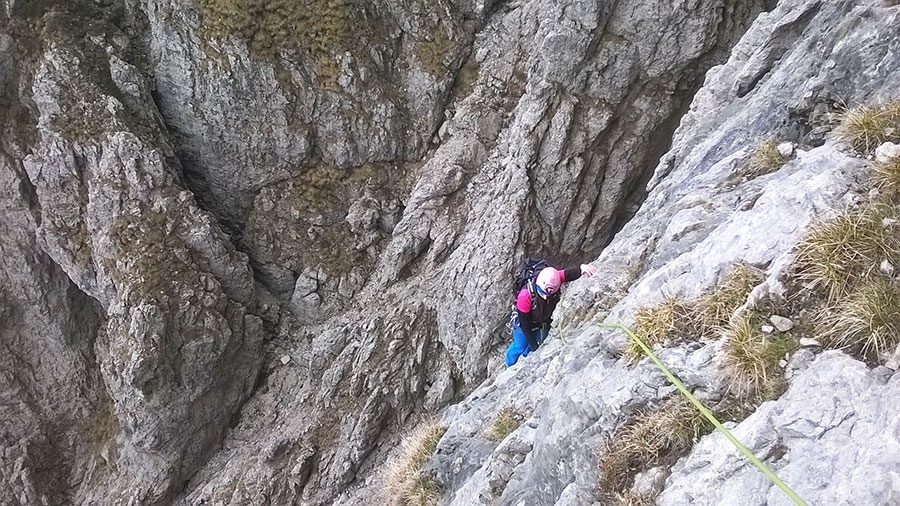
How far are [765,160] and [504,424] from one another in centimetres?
463

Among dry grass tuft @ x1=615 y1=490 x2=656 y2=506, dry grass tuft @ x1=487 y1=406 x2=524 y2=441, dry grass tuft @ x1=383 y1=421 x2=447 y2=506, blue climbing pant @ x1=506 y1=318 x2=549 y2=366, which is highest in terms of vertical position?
dry grass tuft @ x1=615 y1=490 x2=656 y2=506

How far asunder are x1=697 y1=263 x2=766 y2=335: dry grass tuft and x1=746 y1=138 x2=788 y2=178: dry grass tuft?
7.03 feet

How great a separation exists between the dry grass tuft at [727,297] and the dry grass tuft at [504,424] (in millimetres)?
3459

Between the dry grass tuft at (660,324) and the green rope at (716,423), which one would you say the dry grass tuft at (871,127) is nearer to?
the dry grass tuft at (660,324)

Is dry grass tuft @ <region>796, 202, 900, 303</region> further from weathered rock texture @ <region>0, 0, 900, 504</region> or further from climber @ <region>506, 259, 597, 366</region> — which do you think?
weathered rock texture @ <region>0, 0, 900, 504</region>

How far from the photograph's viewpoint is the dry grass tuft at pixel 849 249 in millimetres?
4117

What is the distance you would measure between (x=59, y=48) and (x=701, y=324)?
21280 millimetres

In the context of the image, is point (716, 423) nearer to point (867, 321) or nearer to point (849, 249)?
→ point (867, 321)

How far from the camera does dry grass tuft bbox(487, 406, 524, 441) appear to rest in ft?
25.0

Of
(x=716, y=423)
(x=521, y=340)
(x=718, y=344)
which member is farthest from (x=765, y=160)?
(x=521, y=340)

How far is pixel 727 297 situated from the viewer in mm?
4773

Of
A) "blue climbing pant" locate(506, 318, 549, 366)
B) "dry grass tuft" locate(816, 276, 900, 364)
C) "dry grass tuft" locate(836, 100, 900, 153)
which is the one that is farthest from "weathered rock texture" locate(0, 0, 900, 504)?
"dry grass tuft" locate(816, 276, 900, 364)

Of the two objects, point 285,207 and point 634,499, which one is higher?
point 285,207

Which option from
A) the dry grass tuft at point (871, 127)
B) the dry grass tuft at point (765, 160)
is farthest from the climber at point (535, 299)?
the dry grass tuft at point (871, 127)
